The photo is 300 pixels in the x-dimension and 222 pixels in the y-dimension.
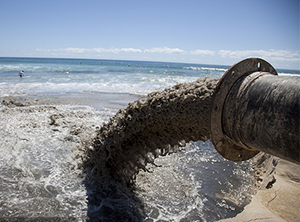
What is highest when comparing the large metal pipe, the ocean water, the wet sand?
the large metal pipe

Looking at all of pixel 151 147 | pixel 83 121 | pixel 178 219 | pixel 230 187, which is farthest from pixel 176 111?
pixel 83 121

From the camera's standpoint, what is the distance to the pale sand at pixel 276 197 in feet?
9.01

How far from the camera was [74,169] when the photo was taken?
4.03 metres

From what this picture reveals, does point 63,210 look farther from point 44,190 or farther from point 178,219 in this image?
point 178,219

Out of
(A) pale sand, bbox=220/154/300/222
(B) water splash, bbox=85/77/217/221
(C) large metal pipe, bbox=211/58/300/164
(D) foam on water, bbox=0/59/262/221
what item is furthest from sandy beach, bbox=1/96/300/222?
(C) large metal pipe, bbox=211/58/300/164

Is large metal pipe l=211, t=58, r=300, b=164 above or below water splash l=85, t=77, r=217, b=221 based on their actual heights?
above

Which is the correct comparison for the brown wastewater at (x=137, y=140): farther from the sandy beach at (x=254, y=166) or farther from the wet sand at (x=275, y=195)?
the wet sand at (x=275, y=195)

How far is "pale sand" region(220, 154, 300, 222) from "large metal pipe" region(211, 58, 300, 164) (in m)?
1.23

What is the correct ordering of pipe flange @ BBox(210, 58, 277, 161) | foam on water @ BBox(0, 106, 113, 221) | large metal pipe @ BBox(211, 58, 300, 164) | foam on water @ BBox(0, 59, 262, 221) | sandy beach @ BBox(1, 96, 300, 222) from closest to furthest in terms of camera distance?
large metal pipe @ BBox(211, 58, 300, 164) → pipe flange @ BBox(210, 58, 277, 161) → foam on water @ BBox(0, 59, 262, 221) → sandy beach @ BBox(1, 96, 300, 222) → foam on water @ BBox(0, 106, 113, 221)

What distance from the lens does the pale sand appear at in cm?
275

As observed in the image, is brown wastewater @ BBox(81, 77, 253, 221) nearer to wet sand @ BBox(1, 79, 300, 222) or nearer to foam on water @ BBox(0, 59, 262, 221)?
foam on water @ BBox(0, 59, 262, 221)

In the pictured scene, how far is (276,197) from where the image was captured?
10.1ft

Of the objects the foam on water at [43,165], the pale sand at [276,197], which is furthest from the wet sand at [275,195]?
the foam on water at [43,165]

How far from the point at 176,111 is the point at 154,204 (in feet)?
4.87
